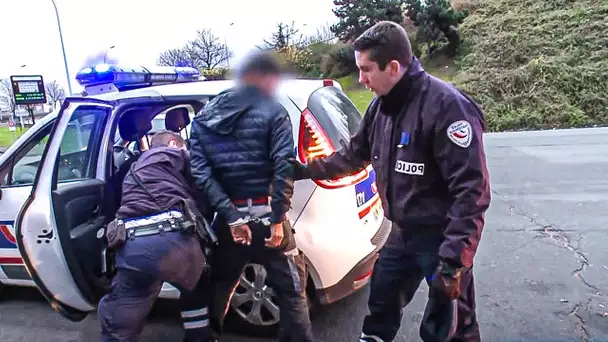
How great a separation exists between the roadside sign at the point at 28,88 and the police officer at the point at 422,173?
61.8 ft

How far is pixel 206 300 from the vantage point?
2912 mm

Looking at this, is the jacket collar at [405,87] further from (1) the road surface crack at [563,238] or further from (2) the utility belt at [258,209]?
(1) the road surface crack at [563,238]

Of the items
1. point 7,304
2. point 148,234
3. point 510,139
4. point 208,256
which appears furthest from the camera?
point 510,139

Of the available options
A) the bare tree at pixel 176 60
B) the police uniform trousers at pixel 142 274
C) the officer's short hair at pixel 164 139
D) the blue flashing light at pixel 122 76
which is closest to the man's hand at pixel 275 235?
the police uniform trousers at pixel 142 274

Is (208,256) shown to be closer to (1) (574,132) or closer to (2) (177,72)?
(2) (177,72)

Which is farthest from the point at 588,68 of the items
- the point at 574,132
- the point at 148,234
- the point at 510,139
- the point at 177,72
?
the point at 148,234

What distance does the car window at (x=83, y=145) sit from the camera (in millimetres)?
3133

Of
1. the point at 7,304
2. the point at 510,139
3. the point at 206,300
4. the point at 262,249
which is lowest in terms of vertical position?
the point at 510,139

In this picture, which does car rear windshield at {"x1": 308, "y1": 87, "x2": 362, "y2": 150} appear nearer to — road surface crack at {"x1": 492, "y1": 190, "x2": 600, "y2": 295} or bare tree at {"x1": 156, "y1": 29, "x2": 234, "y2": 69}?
bare tree at {"x1": 156, "y1": 29, "x2": 234, "y2": 69}

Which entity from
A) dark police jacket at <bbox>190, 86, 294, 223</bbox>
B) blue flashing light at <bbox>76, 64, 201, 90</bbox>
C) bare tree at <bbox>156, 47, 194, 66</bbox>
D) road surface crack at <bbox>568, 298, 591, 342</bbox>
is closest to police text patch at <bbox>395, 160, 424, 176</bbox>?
dark police jacket at <bbox>190, 86, 294, 223</bbox>

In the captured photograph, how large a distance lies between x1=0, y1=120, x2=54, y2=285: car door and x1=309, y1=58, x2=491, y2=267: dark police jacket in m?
2.39

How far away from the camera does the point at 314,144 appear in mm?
2934

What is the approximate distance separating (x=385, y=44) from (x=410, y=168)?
0.56 metres

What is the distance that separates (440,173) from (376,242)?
1079 mm
